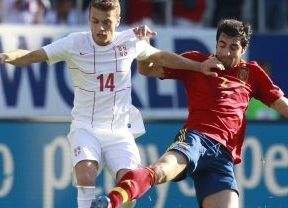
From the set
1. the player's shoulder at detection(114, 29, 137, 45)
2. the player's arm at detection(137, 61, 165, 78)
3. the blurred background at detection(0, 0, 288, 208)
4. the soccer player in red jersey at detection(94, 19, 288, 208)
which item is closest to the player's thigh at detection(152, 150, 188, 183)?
the soccer player in red jersey at detection(94, 19, 288, 208)

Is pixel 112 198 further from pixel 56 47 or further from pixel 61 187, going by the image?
pixel 61 187

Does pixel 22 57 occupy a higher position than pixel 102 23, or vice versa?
pixel 102 23

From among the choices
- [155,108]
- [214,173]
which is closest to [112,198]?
[214,173]

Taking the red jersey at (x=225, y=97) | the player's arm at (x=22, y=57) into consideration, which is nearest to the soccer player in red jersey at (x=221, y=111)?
the red jersey at (x=225, y=97)

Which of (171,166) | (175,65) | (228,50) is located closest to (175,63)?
(175,65)

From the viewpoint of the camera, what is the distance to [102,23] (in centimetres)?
802

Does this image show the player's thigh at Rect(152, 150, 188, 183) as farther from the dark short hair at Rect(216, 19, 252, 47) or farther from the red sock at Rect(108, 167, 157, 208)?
the dark short hair at Rect(216, 19, 252, 47)

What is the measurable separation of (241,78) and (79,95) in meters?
1.19

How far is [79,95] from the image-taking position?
8164mm

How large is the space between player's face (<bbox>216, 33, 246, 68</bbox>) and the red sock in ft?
3.72

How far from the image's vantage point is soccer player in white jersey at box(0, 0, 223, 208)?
7992 millimetres

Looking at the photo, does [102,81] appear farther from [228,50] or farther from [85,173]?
[228,50]

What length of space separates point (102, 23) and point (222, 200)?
1.52m

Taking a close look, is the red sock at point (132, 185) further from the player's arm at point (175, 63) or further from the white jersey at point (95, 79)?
the player's arm at point (175, 63)
